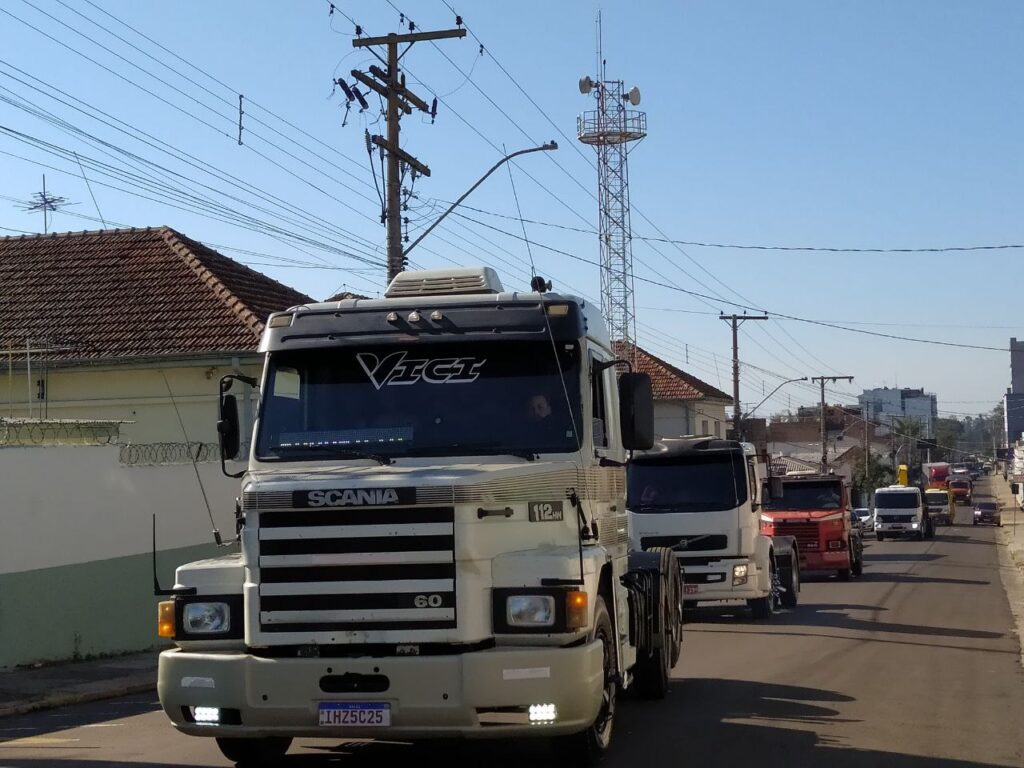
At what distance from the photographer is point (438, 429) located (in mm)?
8531

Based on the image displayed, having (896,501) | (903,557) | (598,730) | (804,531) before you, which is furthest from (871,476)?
(598,730)

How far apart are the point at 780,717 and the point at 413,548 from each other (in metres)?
4.79

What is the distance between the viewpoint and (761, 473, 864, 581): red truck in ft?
103

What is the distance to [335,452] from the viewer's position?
848 cm

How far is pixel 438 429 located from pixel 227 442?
5.40ft

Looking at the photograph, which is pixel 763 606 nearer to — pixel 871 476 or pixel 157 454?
pixel 157 454

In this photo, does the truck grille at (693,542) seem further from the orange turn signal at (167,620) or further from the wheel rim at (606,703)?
the orange turn signal at (167,620)

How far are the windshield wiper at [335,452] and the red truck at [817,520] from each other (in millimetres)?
23294

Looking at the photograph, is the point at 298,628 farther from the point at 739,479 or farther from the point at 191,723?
the point at 739,479

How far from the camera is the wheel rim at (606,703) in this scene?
847cm

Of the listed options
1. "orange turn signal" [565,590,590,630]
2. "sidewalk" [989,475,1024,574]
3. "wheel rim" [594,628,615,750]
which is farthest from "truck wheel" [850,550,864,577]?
"orange turn signal" [565,590,590,630]

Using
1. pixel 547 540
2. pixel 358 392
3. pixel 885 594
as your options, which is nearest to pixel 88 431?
pixel 358 392

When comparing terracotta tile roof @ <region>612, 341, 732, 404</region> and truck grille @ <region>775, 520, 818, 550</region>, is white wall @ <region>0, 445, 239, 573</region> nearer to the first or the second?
truck grille @ <region>775, 520, 818, 550</region>

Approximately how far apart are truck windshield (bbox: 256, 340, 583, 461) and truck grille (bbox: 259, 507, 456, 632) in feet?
2.72
